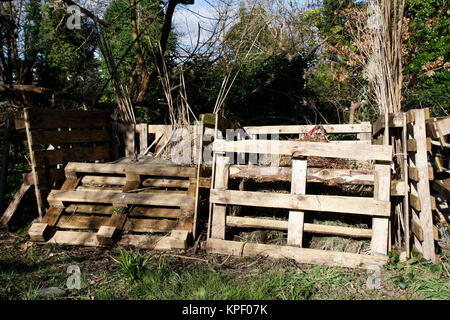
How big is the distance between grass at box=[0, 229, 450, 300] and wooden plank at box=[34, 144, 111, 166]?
1272 mm

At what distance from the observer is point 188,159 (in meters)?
4.68

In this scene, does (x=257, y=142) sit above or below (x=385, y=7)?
below

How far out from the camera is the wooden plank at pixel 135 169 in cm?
409

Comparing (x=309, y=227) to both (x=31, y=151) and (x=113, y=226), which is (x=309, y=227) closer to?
(x=113, y=226)

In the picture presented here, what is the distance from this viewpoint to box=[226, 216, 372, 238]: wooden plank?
3.35 m

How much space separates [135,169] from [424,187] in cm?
305

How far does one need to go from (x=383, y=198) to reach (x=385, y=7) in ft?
6.28

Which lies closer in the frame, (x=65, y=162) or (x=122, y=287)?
(x=122, y=287)

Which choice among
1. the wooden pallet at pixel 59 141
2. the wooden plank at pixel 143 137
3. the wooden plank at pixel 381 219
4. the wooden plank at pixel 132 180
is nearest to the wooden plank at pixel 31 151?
the wooden pallet at pixel 59 141

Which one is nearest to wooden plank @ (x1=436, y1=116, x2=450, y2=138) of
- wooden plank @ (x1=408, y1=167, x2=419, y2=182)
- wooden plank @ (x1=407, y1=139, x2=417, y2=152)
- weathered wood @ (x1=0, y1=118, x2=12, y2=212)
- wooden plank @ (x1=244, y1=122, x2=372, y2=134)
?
wooden plank @ (x1=407, y1=139, x2=417, y2=152)

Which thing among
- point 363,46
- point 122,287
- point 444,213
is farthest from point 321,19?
point 122,287

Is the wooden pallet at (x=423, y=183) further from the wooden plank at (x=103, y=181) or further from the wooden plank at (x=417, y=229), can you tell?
the wooden plank at (x=103, y=181)

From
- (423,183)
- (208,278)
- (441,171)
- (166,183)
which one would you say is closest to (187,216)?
(166,183)
